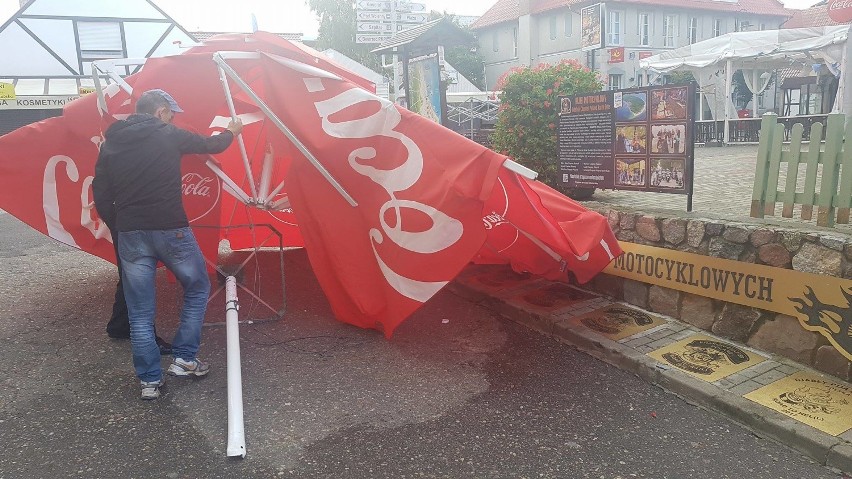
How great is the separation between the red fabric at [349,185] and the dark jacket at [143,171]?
1158mm

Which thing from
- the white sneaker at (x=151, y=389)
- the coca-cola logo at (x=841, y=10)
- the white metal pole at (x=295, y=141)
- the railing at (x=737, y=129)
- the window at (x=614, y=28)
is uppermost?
the window at (x=614, y=28)

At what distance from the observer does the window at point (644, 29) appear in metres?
38.1

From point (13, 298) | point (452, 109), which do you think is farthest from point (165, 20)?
point (13, 298)

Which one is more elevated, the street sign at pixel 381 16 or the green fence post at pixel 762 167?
the street sign at pixel 381 16

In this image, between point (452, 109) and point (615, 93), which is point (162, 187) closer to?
point (615, 93)

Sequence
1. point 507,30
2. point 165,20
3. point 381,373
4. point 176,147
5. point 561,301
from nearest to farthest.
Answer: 1. point 176,147
2. point 381,373
3. point 561,301
4. point 165,20
5. point 507,30

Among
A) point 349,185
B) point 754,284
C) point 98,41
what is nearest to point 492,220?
point 349,185

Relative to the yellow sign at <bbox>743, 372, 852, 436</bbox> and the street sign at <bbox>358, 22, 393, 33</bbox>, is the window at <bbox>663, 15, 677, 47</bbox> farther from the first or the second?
the yellow sign at <bbox>743, 372, 852, 436</bbox>

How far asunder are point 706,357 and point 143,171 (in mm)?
4353

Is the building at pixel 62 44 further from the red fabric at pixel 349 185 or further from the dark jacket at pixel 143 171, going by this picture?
the dark jacket at pixel 143 171

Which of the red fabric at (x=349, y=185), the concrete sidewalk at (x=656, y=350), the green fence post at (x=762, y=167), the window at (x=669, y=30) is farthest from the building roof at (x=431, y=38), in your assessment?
the window at (x=669, y=30)

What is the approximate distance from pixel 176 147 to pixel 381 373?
89.0 inches

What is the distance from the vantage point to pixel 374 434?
12.6 ft

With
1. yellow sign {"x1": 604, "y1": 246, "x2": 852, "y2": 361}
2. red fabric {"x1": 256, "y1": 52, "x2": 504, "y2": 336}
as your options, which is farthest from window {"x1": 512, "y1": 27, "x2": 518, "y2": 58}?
red fabric {"x1": 256, "y1": 52, "x2": 504, "y2": 336}
